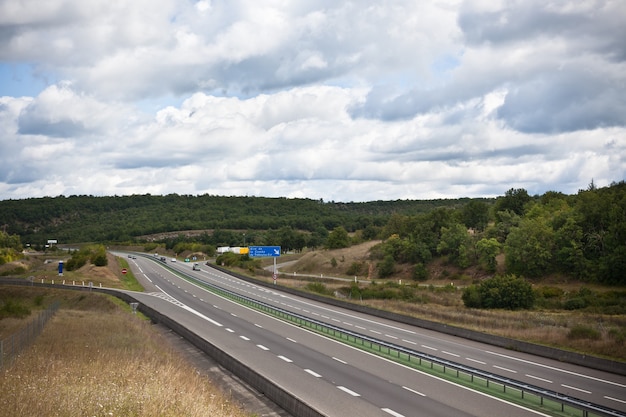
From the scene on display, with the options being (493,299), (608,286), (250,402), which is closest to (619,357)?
(250,402)

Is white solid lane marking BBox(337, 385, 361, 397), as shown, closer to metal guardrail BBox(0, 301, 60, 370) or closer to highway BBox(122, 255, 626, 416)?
highway BBox(122, 255, 626, 416)

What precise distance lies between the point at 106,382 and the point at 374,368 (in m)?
11.9

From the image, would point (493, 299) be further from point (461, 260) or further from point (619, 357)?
point (461, 260)

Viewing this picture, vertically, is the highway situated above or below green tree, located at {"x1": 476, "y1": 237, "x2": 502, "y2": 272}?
below

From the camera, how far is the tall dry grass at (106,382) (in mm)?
17969

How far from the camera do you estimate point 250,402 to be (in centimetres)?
2280

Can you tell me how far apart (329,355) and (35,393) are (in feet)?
53.5

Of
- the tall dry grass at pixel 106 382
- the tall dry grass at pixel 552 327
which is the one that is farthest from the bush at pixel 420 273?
the tall dry grass at pixel 106 382

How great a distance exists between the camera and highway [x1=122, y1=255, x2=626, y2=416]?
22.1 m

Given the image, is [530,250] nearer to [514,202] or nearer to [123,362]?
[514,202]

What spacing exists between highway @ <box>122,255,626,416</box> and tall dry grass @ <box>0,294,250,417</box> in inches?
144

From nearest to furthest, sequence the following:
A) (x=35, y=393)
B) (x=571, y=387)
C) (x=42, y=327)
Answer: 1. (x=35, y=393)
2. (x=571, y=387)
3. (x=42, y=327)

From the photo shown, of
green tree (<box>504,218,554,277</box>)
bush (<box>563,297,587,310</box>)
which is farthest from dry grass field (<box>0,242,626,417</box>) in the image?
green tree (<box>504,218,554,277</box>)

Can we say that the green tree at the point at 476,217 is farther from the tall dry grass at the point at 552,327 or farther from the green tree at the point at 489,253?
the tall dry grass at the point at 552,327
